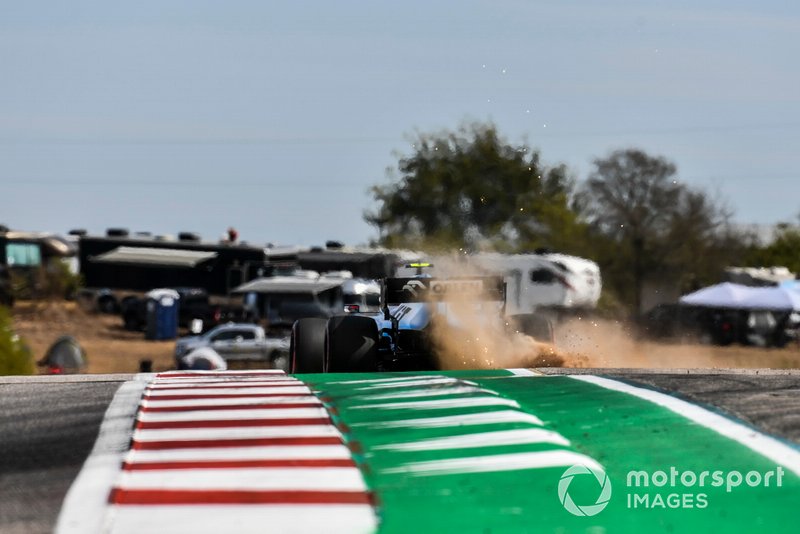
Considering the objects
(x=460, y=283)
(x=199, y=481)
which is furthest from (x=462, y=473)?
(x=460, y=283)

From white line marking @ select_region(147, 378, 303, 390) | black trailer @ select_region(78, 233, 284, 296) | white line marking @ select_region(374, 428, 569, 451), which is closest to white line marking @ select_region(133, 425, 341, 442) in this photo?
white line marking @ select_region(374, 428, 569, 451)

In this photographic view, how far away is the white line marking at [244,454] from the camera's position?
783 centimetres

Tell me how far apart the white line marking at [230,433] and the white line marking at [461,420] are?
0.88 feet

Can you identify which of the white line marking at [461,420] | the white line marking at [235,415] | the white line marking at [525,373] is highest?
the white line marking at [525,373]

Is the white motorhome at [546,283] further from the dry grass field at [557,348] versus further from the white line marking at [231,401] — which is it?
the white line marking at [231,401]

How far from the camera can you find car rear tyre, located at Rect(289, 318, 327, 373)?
13.6 m

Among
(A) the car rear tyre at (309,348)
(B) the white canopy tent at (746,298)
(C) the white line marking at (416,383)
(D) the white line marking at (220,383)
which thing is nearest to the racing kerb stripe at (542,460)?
(C) the white line marking at (416,383)

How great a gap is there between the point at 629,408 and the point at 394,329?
459 centimetres

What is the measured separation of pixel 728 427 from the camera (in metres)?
8.52

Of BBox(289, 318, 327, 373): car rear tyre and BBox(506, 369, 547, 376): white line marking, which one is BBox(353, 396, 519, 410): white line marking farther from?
BBox(289, 318, 327, 373): car rear tyre

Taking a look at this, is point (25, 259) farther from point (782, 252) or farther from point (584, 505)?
point (584, 505)

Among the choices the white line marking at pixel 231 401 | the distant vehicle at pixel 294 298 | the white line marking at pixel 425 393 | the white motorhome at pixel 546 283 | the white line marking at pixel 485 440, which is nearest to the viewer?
the white line marking at pixel 485 440

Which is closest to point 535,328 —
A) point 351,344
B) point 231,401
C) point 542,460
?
point 351,344

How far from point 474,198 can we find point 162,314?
44.8 feet
